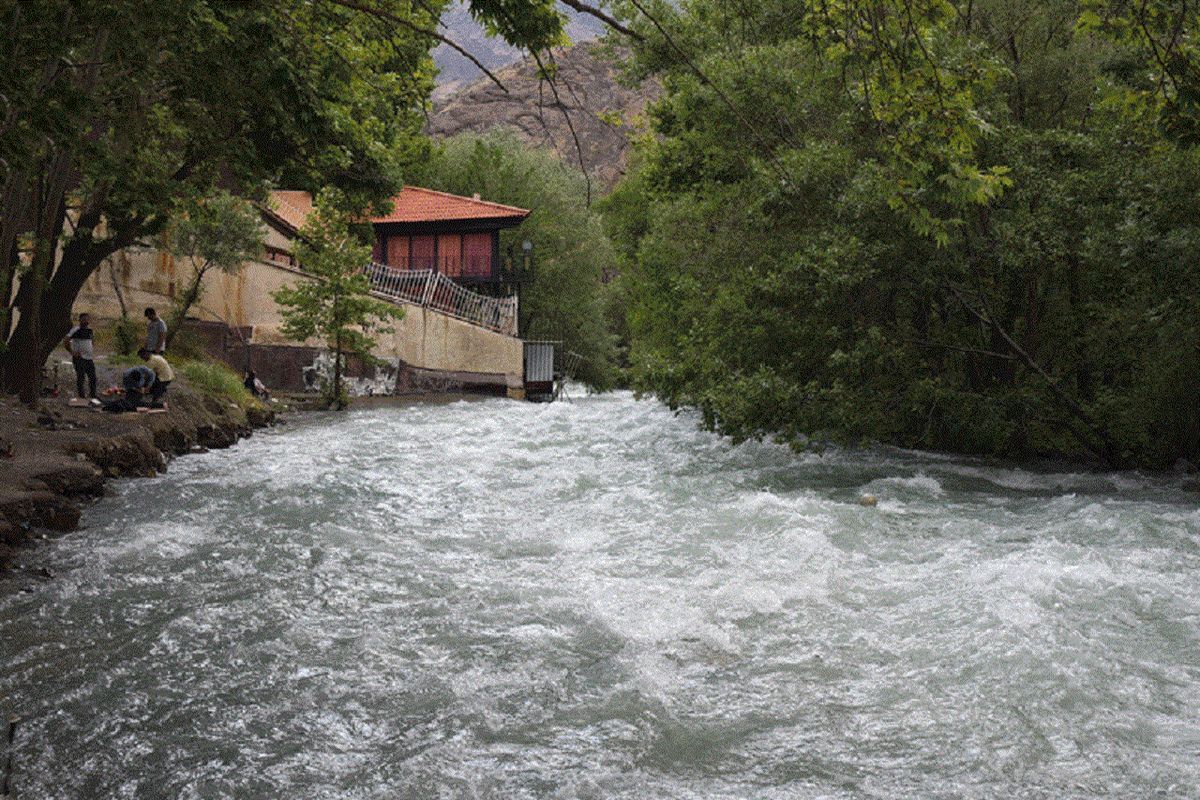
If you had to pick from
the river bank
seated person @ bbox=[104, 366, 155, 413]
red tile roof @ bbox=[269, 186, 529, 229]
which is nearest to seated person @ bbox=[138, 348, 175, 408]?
seated person @ bbox=[104, 366, 155, 413]

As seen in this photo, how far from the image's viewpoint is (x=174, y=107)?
1305cm

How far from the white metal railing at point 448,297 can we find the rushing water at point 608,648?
74.5 ft

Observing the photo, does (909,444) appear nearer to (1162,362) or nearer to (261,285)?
(1162,362)

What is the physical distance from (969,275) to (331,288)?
16.1 metres

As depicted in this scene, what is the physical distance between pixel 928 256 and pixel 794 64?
4168 mm

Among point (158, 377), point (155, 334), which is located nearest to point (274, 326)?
point (155, 334)

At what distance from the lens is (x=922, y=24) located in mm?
5469

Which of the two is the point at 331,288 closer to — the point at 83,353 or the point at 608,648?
the point at 83,353

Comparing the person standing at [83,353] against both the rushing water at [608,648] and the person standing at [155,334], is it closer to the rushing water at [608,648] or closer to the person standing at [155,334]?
the person standing at [155,334]

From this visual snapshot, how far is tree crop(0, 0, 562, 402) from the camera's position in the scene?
5.96 meters

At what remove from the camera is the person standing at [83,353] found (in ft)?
50.1

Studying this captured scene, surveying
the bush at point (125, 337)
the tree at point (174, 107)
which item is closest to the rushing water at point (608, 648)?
the tree at point (174, 107)

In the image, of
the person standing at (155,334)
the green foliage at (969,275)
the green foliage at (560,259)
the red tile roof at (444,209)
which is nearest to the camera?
the green foliage at (969,275)

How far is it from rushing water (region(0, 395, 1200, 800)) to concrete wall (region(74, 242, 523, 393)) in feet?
47.6
